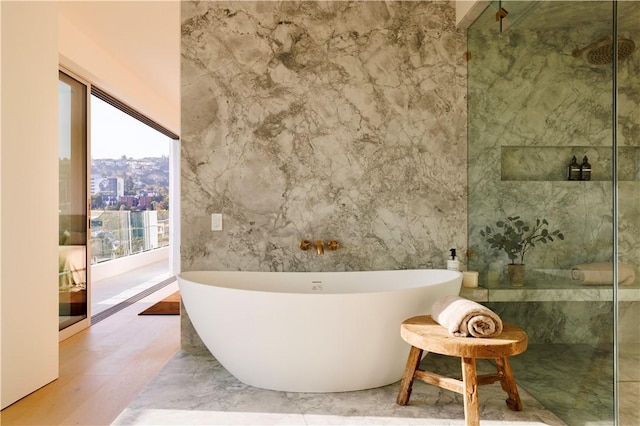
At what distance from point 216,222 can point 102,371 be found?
1.18 m

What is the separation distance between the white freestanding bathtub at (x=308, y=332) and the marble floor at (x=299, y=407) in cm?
10

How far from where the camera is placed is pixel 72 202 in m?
3.86

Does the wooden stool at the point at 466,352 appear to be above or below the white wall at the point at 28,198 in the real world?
below

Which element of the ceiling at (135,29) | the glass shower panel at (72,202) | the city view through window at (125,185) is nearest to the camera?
the ceiling at (135,29)

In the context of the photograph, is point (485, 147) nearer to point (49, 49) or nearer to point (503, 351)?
point (503, 351)

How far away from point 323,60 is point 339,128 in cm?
50

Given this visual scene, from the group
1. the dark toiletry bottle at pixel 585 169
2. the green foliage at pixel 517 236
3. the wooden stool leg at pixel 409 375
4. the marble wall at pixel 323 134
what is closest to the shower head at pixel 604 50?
the dark toiletry bottle at pixel 585 169

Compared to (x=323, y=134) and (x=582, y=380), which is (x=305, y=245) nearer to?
(x=323, y=134)

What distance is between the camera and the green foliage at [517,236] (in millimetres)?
2307

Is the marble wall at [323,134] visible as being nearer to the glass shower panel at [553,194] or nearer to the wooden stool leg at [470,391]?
the glass shower panel at [553,194]

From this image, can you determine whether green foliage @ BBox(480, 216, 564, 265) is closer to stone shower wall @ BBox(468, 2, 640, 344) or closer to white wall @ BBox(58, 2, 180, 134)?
stone shower wall @ BBox(468, 2, 640, 344)

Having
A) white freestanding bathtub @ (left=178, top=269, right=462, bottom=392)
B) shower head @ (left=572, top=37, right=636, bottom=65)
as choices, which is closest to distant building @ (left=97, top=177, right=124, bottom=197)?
white freestanding bathtub @ (left=178, top=269, right=462, bottom=392)

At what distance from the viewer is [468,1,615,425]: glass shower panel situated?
1.88 meters

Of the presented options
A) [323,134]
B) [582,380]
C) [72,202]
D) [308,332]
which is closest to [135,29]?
[72,202]
